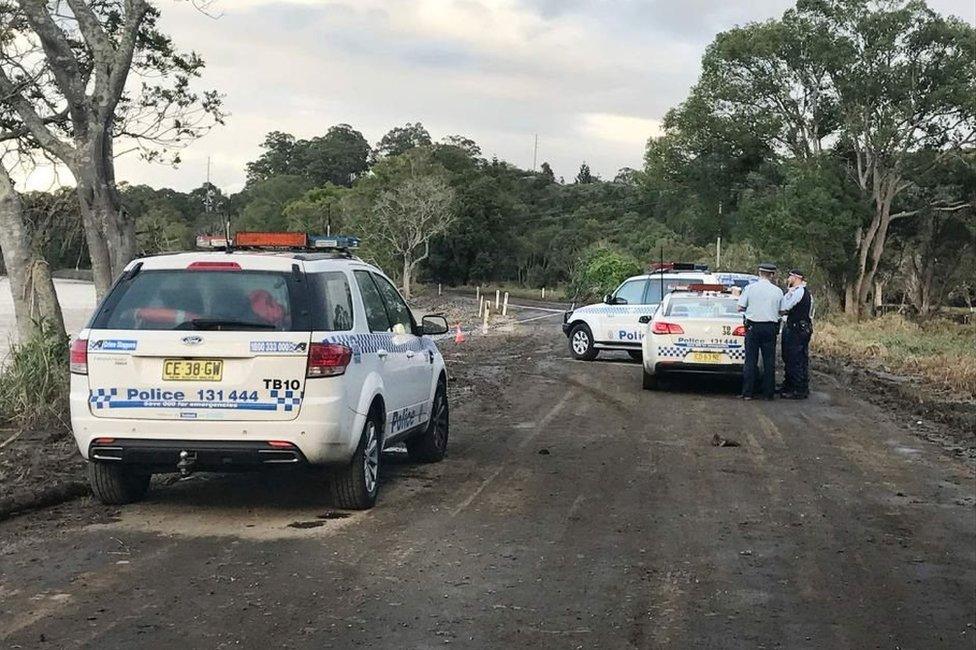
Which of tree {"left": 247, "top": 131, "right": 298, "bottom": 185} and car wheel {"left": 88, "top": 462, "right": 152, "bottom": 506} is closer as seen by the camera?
car wheel {"left": 88, "top": 462, "right": 152, "bottom": 506}

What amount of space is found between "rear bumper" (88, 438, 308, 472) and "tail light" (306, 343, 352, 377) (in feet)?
1.71

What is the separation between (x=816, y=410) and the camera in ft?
48.6

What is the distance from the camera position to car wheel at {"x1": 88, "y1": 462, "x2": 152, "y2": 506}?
8.12 meters

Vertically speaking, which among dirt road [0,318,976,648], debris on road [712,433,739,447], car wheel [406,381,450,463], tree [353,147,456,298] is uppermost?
tree [353,147,456,298]

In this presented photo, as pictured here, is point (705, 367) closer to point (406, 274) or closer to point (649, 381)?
point (649, 381)

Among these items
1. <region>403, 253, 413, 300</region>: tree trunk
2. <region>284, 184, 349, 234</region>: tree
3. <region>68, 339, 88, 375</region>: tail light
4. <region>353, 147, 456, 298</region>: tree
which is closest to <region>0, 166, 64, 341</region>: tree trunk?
<region>68, 339, 88, 375</region>: tail light

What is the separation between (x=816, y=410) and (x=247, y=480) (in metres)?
8.24

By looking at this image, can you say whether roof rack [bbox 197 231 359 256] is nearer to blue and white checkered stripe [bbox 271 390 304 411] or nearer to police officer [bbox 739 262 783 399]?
blue and white checkered stripe [bbox 271 390 304 411]

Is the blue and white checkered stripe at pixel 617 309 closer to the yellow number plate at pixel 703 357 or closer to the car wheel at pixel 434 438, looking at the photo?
the yellow number plate at pixel 703 357

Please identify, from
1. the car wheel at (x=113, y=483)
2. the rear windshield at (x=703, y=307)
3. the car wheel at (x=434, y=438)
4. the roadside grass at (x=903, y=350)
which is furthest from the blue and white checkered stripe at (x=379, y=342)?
the roadside grass at (x=903, y=350)

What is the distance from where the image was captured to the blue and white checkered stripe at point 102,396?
24.8 feet

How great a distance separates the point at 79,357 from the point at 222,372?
1.00m

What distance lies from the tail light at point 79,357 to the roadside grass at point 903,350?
12.8m

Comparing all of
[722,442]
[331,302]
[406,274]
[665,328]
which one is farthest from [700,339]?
[406,274]
